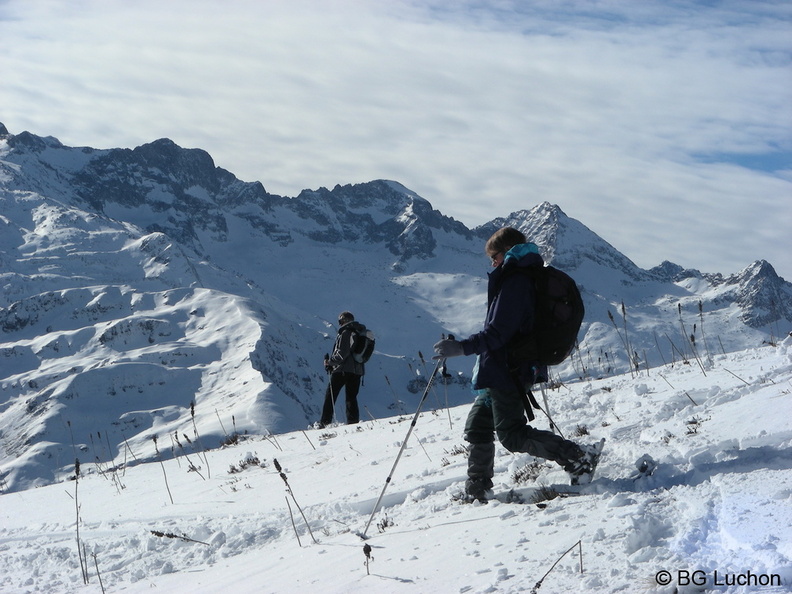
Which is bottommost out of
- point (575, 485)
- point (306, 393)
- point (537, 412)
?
point (306, 393)

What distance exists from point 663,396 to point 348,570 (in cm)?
411

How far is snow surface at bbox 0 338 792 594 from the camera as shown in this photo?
3.94 meters

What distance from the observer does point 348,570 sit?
4922 millimetres

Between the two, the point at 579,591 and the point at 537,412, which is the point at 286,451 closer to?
the point at 537,412

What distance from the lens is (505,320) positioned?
5.52 metres

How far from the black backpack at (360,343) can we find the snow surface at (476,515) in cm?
366

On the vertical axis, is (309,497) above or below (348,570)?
below

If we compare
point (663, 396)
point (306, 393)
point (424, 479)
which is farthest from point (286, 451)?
point (306, 393)

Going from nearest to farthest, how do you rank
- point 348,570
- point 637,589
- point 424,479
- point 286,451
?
point 637,589, point 348,570, point 424,479, point 286,451

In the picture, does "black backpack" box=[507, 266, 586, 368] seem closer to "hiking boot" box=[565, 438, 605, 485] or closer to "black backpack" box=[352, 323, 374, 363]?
"hiking boot" box=[565, 438, 605, 485]

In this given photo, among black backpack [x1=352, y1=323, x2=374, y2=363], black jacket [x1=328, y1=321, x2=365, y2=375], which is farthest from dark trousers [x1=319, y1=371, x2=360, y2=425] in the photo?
black backpack [x1=352, y1=323, x2=374, y2=363]

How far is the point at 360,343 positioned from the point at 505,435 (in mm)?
8723

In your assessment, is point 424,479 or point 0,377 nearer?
point 424,479

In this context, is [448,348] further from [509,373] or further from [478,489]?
[478,489]
